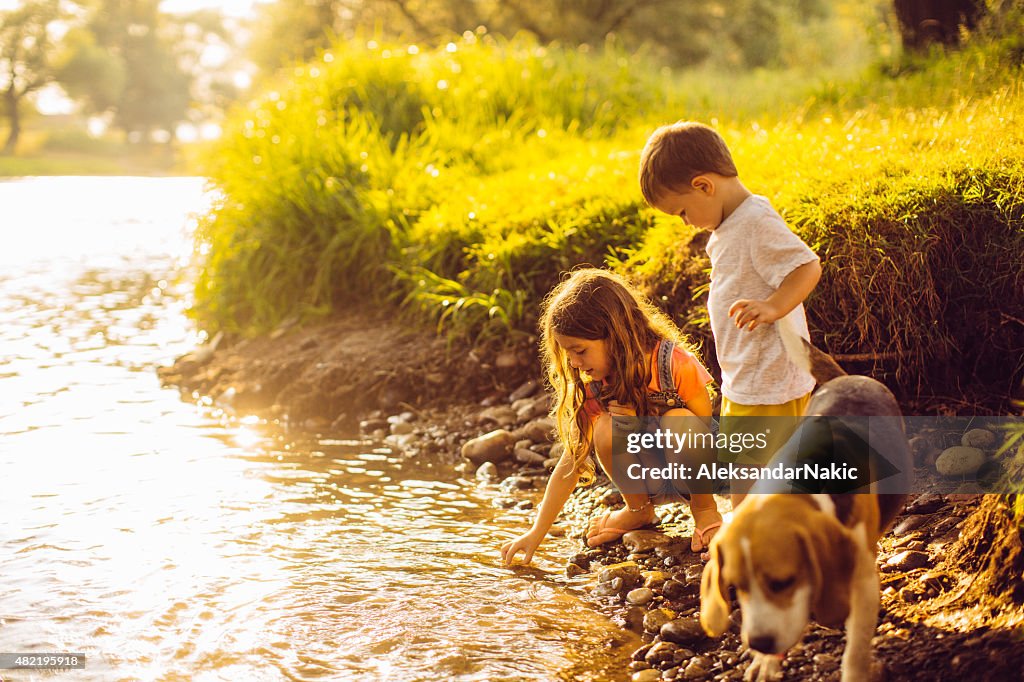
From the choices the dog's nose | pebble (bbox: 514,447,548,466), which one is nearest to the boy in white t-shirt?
the dog's nose

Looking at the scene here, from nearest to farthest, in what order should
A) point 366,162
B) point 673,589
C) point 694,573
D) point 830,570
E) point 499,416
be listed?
point 830,570, point 673,589, point 694,573, point 499,416, point 366,162

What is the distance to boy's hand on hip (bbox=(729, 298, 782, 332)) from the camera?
10.2 feet

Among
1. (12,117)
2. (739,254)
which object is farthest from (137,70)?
(739,254)

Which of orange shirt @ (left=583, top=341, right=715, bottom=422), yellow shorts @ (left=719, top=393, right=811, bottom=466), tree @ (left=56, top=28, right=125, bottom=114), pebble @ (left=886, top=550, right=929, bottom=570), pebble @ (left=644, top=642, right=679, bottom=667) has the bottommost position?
pebble @ (left=644, top=642, right=679, bottom=667)

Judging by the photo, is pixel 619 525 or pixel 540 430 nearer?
pixel 619 525

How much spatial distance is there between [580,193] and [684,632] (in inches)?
140

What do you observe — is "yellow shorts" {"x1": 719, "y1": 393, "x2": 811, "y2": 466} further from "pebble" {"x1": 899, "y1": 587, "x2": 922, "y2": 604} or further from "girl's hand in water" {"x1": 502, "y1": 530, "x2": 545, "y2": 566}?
"girl's hand in water" {"x1": 502, "y1": 530, "x2": 545, "y2": 566}

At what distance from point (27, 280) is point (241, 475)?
7809mm

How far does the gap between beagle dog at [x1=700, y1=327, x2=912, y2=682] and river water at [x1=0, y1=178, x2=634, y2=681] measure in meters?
0.90

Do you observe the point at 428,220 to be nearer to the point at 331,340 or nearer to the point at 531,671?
the point at 331,340

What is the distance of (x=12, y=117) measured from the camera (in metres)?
45.8

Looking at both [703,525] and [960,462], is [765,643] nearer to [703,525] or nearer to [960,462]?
[703,525]

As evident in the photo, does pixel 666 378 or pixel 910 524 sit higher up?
pixel 666 378

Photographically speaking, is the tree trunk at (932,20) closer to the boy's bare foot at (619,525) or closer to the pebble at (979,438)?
the pebble at (979,438)
